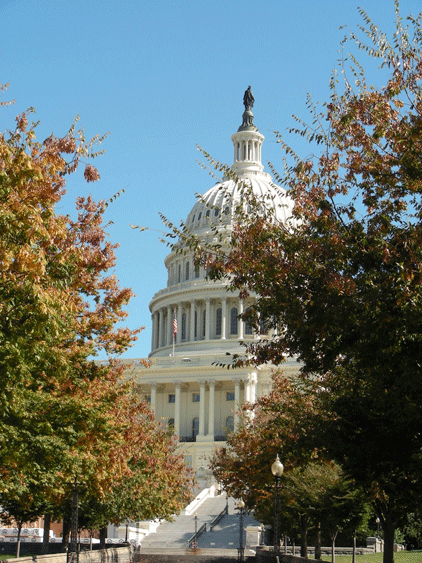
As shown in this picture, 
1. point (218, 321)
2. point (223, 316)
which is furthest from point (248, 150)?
point (223, 316)

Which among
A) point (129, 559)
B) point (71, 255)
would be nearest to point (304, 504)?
point (129, 559)

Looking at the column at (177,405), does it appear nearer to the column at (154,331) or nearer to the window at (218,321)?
the window at (218,321)

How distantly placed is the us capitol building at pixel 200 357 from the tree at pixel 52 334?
5899cm

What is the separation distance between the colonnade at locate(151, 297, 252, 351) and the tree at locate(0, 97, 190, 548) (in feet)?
257

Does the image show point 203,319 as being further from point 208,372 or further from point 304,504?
point 304,504

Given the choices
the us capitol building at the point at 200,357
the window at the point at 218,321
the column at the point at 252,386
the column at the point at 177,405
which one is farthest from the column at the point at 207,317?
the column at the point at 252,386

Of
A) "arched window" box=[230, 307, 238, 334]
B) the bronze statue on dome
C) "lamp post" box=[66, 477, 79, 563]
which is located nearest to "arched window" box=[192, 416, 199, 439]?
"arched window" box=[230, 307, 238, 334]

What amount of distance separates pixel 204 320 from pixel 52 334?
93.5 m

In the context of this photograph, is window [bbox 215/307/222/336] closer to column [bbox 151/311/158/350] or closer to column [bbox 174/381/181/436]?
column [bbox 174/381/181/436]

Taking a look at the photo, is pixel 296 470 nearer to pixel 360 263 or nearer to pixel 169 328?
pixel 360 263

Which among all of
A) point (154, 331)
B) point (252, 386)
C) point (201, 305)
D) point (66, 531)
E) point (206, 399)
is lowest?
point (66, 531)

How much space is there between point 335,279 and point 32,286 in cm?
595

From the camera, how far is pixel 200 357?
323ft

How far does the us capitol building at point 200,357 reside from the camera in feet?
312
